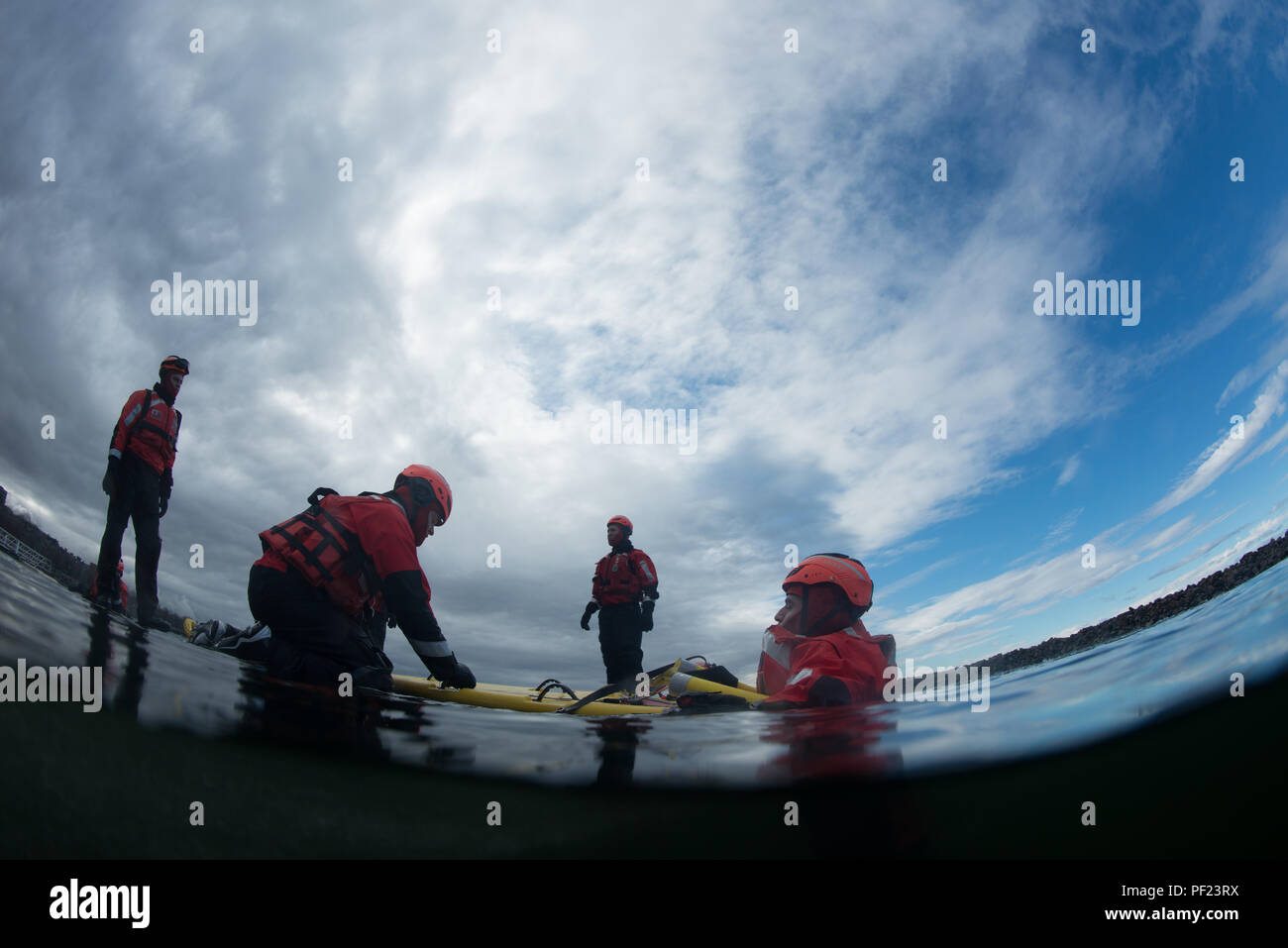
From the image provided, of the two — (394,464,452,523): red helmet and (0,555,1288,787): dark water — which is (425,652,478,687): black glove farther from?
(394,464,452,523): red helmet

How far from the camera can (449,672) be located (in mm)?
3461

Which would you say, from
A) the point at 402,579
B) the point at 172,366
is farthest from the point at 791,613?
the point at 172,366

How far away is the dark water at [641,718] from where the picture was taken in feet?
7.07

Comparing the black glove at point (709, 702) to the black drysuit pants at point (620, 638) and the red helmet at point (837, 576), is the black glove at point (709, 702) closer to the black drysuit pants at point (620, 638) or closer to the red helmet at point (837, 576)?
the red helmet at point (837, 576)

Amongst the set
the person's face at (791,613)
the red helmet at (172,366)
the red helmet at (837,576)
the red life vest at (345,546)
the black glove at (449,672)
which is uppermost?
the red helmet at (172,366)

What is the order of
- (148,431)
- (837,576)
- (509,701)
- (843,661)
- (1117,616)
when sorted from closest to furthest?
(843,661), (837,576), (509,701), (148,431), (1117,616)

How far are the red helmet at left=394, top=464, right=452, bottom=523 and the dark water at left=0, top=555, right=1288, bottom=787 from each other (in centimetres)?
148

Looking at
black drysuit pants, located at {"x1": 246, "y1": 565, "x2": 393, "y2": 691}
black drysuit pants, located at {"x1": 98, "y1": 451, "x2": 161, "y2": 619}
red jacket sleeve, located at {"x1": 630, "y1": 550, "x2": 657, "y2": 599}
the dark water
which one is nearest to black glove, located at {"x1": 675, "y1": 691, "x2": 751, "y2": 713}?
the dark water

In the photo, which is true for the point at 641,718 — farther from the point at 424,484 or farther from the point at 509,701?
the point at 424,484

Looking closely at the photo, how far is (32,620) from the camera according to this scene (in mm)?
2730

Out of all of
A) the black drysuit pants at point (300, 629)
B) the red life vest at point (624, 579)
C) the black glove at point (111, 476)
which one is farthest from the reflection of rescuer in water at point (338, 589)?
the red life vest at point (624, 579)

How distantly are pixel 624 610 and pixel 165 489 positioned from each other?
6138 millimetres

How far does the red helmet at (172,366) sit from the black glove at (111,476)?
44.2 inches
